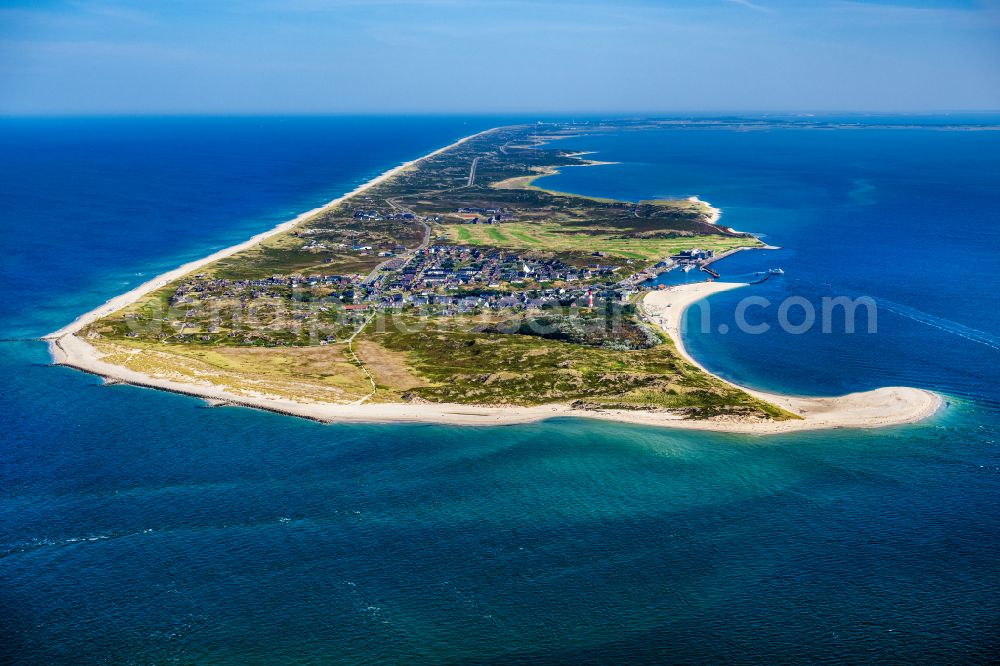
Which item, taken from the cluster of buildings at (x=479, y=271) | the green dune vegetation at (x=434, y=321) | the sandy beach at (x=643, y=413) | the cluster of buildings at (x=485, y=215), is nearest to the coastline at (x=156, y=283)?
the green dune vegetation at (x=434, y=321)

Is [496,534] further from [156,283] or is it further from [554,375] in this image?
[156,283]

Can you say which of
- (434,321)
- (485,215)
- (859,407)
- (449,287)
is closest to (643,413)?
(859,407)

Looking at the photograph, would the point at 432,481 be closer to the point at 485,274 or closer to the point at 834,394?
the point at 834,394

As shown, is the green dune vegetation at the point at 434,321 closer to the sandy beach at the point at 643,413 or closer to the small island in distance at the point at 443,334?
the small island in distance at the point at 443,334

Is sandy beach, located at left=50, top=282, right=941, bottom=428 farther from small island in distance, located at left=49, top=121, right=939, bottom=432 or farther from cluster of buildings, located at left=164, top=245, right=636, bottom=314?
cluster of buildings, located at left=164, top=245, right=636, bottom=314

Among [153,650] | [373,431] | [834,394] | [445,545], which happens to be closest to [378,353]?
[373,431]

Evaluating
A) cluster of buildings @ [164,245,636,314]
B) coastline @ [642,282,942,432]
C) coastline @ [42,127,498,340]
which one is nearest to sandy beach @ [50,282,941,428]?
coastline @ [642,282,942,432]
